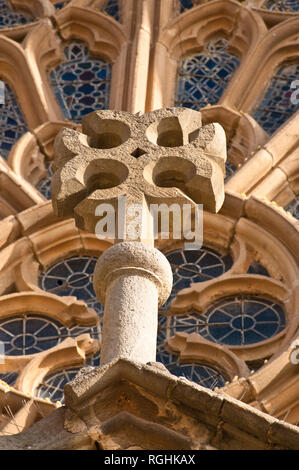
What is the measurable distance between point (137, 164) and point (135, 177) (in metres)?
0.11

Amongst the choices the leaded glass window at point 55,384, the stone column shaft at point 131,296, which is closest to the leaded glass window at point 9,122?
the leaded glass window at point 55,384

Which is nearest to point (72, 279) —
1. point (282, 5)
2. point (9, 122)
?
point (9, 122)

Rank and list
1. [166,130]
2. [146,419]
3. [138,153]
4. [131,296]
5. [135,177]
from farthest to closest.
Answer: [166,130] → [138,153] → [135,177] → [131,296] → [146,419]

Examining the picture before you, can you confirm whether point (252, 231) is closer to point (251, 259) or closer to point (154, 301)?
point (251, 259)

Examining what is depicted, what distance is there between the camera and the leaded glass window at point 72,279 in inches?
675

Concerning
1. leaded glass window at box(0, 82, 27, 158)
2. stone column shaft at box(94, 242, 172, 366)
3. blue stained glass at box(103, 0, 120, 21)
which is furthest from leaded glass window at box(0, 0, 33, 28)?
stone column shaft at box(94, 242, 172, 366)

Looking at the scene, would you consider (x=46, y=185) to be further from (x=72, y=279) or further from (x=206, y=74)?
(x=206, y=74)

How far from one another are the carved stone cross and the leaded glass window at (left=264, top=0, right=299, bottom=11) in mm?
9270

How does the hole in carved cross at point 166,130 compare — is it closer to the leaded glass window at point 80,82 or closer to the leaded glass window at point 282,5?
the leaded glass window at point 80,82

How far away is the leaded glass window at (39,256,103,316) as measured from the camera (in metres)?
17.2

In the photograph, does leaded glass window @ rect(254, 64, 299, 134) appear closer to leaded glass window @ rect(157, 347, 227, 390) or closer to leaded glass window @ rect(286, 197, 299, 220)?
leaded glass window @ rect(286, 197, 299, 220)

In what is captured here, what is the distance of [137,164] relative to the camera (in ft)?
41.7
